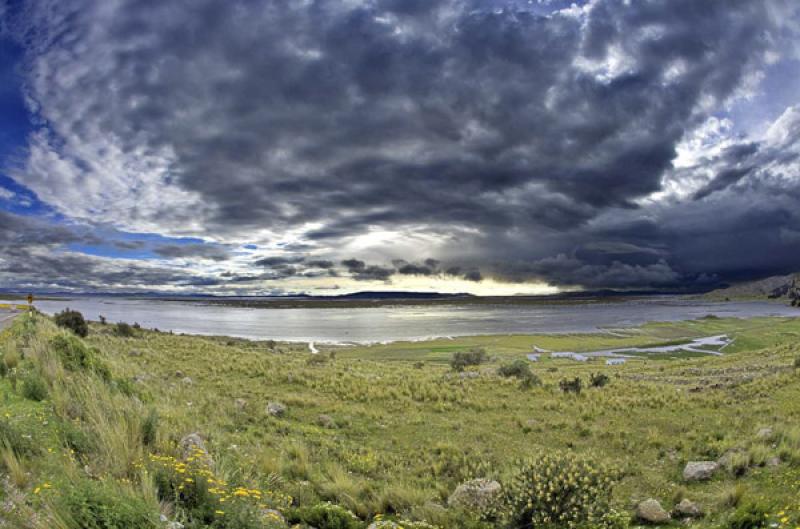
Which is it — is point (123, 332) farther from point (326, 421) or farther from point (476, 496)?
point (476, 496)

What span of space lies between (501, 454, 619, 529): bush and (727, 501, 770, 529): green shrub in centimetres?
155

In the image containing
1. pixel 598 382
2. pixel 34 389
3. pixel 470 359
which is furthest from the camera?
pixel 470 359

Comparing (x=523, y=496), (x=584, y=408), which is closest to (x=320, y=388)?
(x=584, y=408)

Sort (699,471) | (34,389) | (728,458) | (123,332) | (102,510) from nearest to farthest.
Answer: (102,510) → (34,389) → (699,471) → (728,458) → (123,332)

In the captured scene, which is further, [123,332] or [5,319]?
[123,332]

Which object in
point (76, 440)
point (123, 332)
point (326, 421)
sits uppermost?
point (76, 440)

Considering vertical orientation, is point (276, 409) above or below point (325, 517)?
below

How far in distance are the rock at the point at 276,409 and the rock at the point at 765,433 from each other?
1332 centimetres

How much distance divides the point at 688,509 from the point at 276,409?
1164 centimetres

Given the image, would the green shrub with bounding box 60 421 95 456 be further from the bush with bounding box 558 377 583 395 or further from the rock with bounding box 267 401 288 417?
the bush with bounding box 558 377 583 395

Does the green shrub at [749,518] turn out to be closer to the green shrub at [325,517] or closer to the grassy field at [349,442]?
the grassy field at [349,442]

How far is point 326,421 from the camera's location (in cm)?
1416

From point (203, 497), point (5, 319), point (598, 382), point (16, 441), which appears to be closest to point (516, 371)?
point (598, 382)

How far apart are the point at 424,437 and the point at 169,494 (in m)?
9.08
